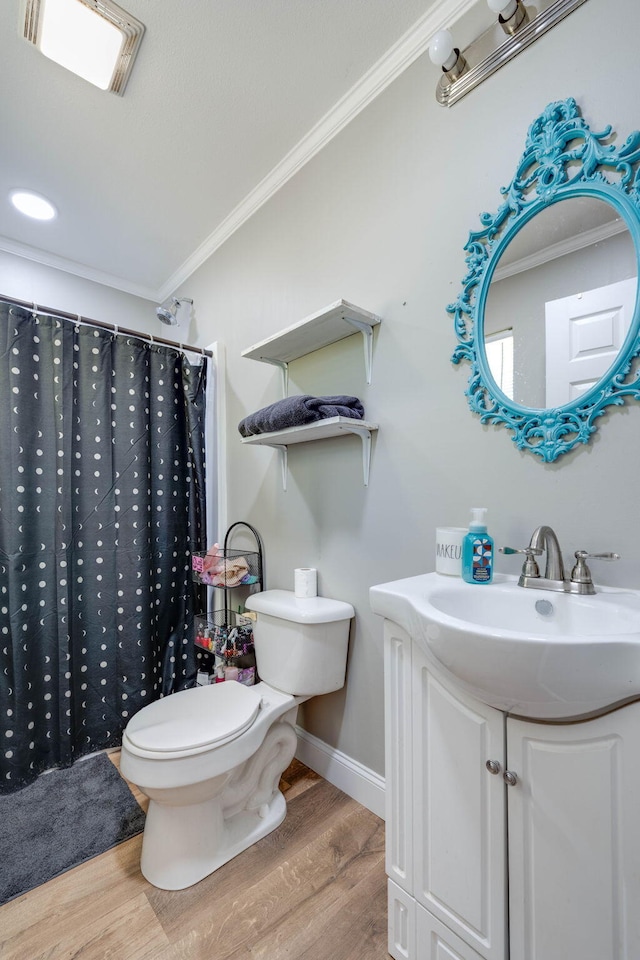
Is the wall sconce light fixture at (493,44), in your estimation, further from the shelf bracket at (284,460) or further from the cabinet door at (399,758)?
the cabinet door at (399,758)

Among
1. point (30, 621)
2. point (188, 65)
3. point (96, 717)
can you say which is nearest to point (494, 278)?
point (188, 65)

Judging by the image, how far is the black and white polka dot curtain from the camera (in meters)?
1.64

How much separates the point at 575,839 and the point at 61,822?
161cm

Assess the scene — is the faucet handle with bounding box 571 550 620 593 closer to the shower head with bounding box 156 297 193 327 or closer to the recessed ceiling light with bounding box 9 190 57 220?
the shower head with bounding box 156 297 193 327

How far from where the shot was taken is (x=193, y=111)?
1546 mm

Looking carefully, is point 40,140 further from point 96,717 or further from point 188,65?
point 96,717

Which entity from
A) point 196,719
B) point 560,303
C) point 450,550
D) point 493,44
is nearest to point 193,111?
point 493,44

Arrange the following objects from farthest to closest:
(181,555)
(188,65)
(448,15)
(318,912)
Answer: (181,555)
(188,65)
(448,15)
(318,912)

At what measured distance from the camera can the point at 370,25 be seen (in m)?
1.28

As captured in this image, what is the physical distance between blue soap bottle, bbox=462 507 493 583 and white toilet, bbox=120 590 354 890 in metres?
0.57

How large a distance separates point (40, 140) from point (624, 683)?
2485 mm

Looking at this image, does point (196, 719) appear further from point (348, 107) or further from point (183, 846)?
point (348, 107)

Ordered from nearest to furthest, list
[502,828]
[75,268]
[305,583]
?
[502,828] → [305,583] → [75,268]

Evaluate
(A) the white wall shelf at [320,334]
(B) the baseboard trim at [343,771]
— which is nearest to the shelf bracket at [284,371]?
(A) the white wall shelf at [320,334]
